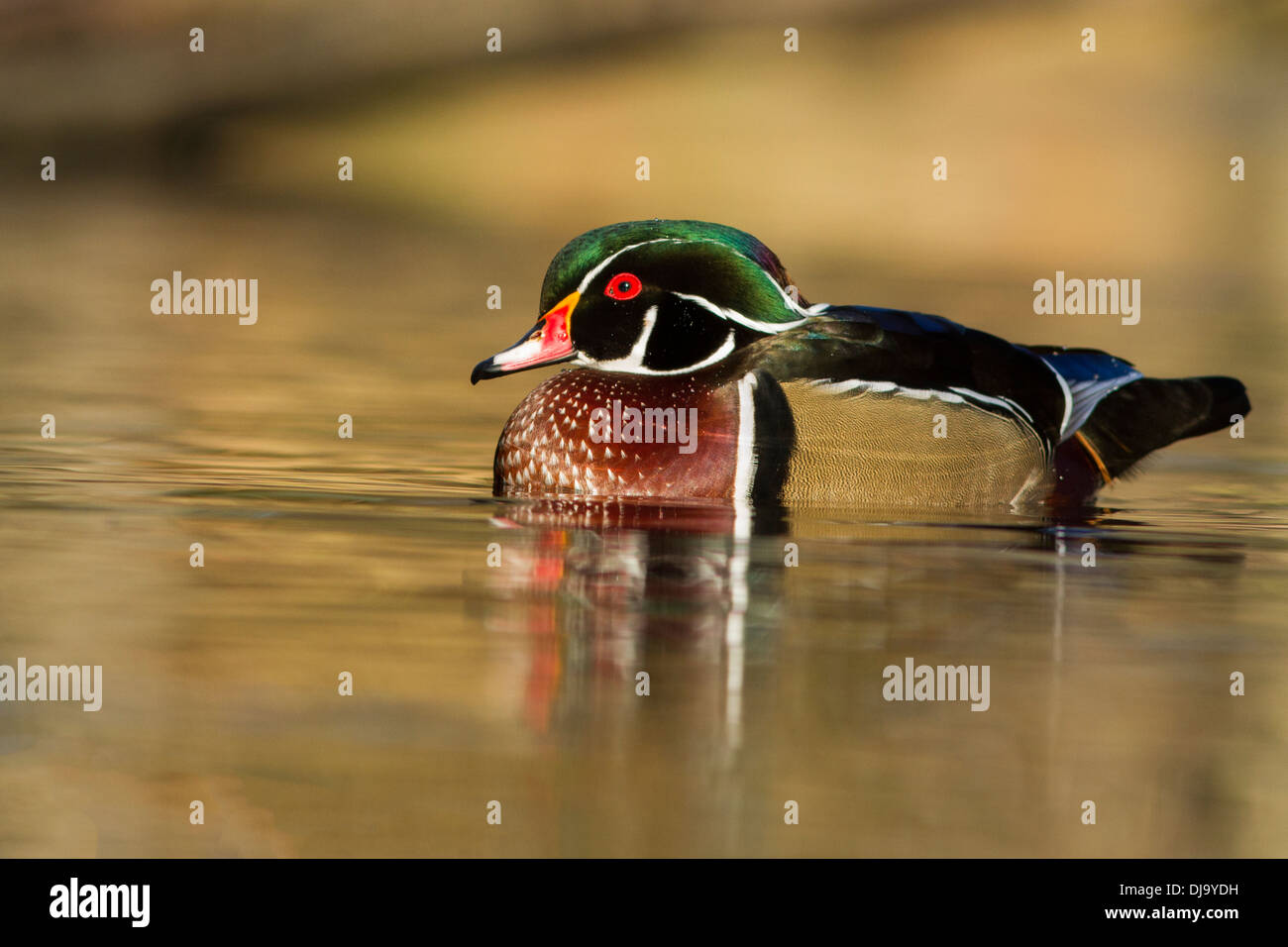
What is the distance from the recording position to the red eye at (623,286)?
23.1 ft

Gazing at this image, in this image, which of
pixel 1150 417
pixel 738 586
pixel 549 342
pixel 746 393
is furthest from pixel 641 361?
pixel 1150 417

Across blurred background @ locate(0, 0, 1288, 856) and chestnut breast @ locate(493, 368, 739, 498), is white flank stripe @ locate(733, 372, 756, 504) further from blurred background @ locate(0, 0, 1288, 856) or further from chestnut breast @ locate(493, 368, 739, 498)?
blurred background @ locate(0, 0, 1288, 856)

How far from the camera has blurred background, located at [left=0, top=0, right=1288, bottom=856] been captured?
3.73 metres

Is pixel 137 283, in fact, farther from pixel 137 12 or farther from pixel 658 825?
pixel 658 825

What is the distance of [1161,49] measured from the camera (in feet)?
72.1

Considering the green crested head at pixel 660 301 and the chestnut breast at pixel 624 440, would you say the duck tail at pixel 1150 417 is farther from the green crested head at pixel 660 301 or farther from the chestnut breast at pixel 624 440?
the chestnut breast at pixel 624 440

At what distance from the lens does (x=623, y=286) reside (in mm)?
7043

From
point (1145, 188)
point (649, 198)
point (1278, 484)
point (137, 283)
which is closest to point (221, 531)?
point (1278, 484)

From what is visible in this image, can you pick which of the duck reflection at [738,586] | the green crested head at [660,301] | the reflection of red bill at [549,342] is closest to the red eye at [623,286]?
the green crested head at [660,301]

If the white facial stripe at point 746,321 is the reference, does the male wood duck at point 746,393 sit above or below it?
below

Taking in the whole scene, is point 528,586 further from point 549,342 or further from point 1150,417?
point 1150,417

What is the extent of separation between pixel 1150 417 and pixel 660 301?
2007 mm

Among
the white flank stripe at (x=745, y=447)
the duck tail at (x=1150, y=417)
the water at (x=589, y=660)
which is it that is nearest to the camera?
the water at (x=589, y=660)

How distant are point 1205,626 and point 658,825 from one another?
2202 mm
